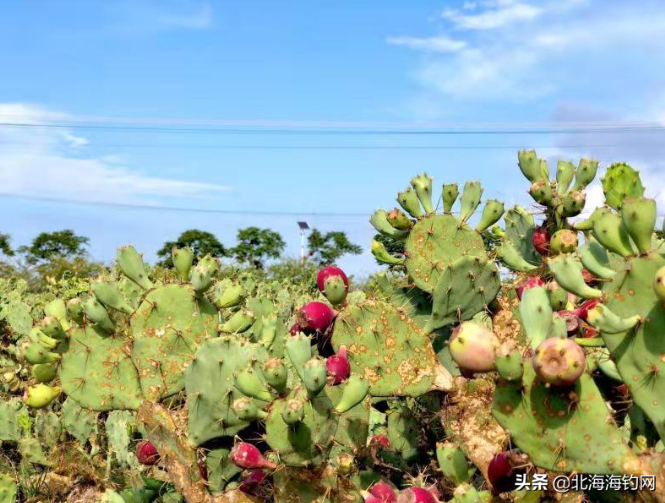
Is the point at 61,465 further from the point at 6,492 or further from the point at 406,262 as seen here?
the point at 406,262

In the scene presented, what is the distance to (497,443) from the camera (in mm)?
3000

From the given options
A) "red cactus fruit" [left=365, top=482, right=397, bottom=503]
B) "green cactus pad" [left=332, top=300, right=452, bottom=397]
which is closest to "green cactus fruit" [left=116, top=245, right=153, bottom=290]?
"green cactus pad" [left=332, top=300, right=452, bottom=397]

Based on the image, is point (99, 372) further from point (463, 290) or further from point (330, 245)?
point (330, 245)

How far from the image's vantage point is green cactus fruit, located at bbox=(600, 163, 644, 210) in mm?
2941

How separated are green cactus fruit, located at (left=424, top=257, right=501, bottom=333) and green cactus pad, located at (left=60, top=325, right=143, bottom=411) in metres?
1.40

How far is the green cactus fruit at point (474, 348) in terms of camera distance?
214 cm

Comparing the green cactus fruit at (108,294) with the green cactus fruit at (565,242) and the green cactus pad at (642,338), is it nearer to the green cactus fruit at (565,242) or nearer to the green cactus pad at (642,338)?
the green cactus fruit at (565,242)

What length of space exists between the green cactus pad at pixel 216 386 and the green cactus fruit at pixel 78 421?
8.22ft

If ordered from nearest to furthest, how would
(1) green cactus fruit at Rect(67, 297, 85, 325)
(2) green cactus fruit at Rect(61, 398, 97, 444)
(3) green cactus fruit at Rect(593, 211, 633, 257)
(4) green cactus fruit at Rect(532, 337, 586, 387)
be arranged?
1. (4) green cactus fruit at Rect(532, 337, 586, 387)
2. (3) green cactus fruit at Rect(593, 211, 633, 257)
3. (1) green cactus fruit at Rect(67, 297, 85, 325)
4. (2) green cactus fruit at Rect(61, 398, 97, 444)

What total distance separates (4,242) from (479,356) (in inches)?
1283

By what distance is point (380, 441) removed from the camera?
153 inches

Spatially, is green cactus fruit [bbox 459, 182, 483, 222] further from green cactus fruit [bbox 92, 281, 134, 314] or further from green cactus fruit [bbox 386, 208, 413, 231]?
green cactus fruit [bbox 92, 281, 134, 314]

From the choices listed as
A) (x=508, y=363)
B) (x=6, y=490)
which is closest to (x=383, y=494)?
(x=508, y=363)

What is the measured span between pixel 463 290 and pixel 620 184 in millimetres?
929
